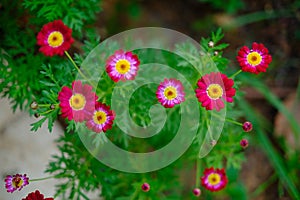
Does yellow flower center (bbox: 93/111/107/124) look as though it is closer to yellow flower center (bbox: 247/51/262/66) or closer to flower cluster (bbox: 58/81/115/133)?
flower cluster (bbox: 58/81/115/133)

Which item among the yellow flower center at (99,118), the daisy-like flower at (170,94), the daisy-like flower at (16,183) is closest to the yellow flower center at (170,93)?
the daisy-like flower at (170,94)

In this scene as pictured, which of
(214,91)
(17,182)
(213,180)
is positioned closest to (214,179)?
(213,180)

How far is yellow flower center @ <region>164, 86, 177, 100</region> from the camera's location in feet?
4.76

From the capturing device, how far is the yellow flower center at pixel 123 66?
1.47 meters

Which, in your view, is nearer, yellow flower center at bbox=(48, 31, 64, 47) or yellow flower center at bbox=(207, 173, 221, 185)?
yellow flower center at bbox=(48, 31, 64, 47)

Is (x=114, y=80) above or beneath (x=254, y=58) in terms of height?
beneath

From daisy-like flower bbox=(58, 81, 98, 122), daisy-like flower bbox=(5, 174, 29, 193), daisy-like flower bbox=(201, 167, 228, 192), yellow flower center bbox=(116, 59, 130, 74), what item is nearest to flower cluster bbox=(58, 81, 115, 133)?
daisy-like flower bbox=(58, 81, 98, 122)

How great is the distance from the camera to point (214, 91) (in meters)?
1.45

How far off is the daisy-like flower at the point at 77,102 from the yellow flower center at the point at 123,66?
0.40ft


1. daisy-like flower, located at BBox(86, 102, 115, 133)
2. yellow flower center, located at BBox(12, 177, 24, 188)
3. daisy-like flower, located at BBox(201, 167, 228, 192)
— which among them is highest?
daisy-like flower, located at BBox(201, 167, 228, 192)

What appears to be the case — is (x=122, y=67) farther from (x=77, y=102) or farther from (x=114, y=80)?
(x=77, y=102)

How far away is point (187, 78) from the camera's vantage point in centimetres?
170

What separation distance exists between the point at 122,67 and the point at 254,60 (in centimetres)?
43

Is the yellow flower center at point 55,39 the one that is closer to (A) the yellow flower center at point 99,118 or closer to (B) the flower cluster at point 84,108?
(B) the flower cluster at point 84,108
